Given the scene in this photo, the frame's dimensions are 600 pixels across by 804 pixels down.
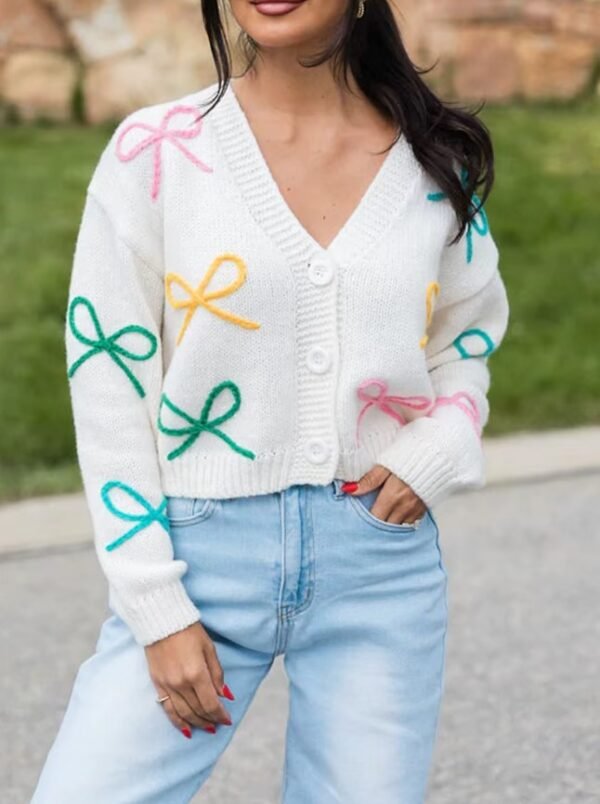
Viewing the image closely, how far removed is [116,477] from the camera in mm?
1905

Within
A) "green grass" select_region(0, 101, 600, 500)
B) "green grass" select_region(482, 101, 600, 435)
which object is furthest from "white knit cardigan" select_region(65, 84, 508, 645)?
"green grass" select_region(482, 101, 600, 435)

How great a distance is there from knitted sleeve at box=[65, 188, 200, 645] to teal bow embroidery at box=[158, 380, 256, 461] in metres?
0.03

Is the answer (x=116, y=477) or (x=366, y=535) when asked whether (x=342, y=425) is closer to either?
(x=366, y=535)

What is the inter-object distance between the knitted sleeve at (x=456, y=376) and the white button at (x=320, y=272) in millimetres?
238

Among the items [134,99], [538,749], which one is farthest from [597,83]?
[538,749]

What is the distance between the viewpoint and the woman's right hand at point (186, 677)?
1.87 m

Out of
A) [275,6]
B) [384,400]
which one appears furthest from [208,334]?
[275,6]

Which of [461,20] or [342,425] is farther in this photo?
[461,20]

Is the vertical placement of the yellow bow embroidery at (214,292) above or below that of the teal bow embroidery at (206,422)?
above

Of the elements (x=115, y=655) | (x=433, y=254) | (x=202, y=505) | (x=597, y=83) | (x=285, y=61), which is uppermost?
(x=285, y=61)

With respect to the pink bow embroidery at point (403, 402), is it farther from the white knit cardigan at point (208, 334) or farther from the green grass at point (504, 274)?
the green grass at point (504, 274)

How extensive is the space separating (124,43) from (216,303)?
6.77 m

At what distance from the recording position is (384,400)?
2.03 m

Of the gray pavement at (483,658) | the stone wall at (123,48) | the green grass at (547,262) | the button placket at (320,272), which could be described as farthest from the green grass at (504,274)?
the button placket at (320,272)
